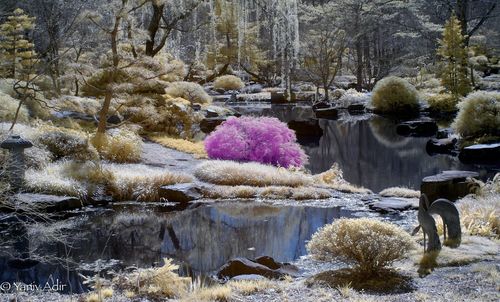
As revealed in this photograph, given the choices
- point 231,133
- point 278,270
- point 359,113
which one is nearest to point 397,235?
point 278,270

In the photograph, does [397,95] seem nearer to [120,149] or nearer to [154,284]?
[120,149]

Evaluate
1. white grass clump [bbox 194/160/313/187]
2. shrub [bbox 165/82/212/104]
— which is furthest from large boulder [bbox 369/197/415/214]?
shrub [bbox 165/82/212/104]

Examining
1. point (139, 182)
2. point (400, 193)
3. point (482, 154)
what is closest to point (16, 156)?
point (139, 182)

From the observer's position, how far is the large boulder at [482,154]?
17.3m

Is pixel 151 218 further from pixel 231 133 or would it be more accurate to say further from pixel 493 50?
pixel 493 50

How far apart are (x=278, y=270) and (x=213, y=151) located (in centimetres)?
936

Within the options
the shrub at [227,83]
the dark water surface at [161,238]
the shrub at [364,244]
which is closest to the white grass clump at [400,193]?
the dark water surface at [161,238]

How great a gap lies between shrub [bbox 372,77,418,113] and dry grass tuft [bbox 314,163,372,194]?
15456 mm

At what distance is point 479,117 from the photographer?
A: 64.5 feet

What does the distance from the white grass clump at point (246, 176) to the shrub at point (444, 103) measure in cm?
1690

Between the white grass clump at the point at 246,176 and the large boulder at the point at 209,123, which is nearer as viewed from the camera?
the white grass clump at the point at 246,176

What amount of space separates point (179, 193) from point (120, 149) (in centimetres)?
356

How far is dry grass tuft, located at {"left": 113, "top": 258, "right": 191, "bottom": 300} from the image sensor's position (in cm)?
571

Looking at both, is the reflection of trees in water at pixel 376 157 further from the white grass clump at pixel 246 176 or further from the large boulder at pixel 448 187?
the large boulder at pixel 448 187
